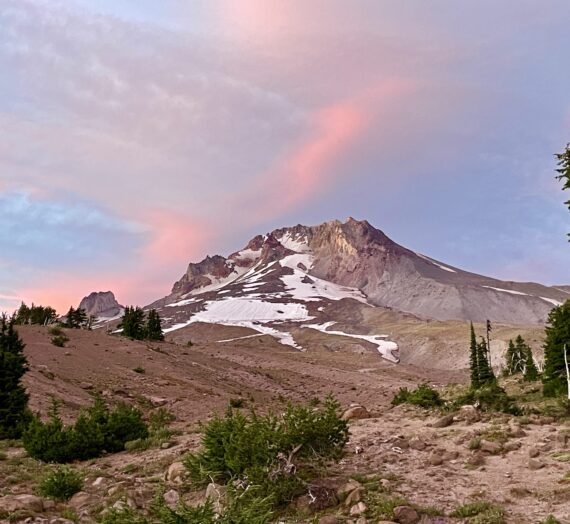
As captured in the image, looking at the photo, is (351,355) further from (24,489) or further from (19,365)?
(24,489)

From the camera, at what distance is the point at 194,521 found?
5715 mm

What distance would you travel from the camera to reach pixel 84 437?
15.0 meters

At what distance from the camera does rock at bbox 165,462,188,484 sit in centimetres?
1091

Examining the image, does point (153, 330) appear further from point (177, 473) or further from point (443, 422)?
point (177, 473)

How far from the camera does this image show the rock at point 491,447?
11.7 meters

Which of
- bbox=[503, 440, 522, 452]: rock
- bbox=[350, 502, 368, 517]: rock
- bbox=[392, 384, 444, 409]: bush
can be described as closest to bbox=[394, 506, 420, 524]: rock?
bbox=[350, 502, 368, 517]: rock

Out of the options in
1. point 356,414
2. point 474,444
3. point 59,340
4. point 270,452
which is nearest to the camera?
point 270,452

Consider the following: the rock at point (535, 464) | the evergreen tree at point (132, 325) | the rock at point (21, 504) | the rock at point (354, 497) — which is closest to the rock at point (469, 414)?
the rock at point (535, 464)

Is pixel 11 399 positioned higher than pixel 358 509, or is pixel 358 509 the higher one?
pixel 11 399

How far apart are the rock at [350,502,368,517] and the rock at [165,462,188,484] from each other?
4.21 m

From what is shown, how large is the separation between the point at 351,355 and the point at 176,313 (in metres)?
107

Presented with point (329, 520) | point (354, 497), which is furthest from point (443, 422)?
point (329, 520)

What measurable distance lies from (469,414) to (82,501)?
476 inches

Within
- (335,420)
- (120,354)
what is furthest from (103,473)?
(120,354)
